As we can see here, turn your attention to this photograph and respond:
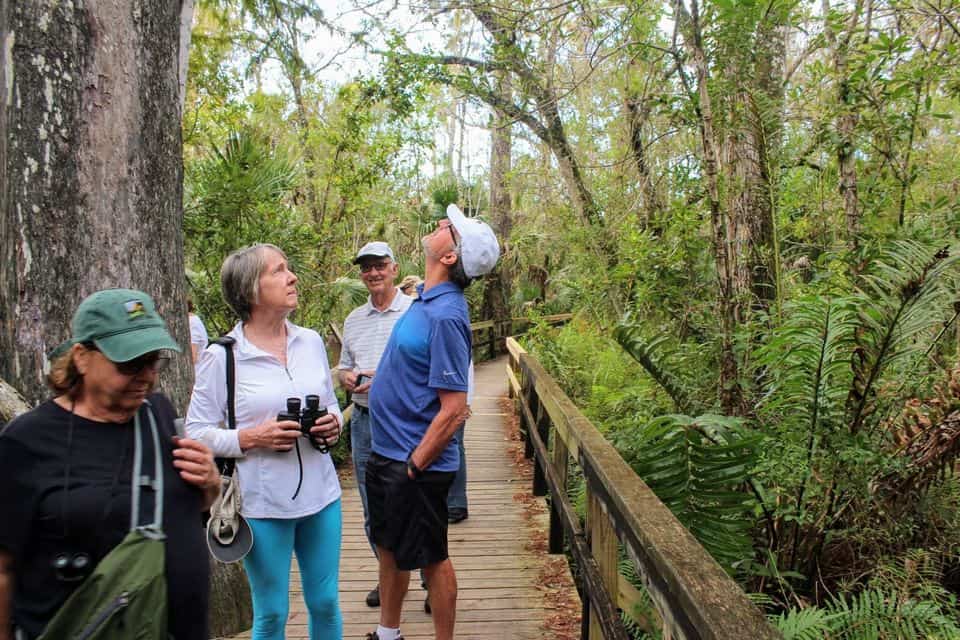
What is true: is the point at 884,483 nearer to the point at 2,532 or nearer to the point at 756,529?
the point at 756,529

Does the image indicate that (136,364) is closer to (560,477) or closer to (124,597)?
(124,597)

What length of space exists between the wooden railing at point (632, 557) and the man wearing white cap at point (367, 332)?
1120mm

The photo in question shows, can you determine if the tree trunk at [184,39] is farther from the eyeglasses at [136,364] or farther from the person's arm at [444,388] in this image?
the eyeglasses at [136,364]

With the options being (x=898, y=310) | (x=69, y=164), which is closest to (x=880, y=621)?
(x=898, y=310)

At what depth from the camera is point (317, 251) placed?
905cm

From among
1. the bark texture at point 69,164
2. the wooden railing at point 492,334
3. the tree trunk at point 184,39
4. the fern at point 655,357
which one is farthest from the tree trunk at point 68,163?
the wooden railing at point 492,334

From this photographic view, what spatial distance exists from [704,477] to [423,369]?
121 centimetres

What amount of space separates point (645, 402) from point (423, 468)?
241 cm

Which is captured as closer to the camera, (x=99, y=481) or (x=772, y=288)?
(x=99, y=481)

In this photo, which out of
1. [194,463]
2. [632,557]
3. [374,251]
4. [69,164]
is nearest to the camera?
[194,463]

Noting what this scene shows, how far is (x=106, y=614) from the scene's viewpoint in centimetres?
152

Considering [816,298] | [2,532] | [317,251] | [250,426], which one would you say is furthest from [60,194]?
[317,251]

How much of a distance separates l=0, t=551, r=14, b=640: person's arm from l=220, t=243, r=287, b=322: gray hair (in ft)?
4.23

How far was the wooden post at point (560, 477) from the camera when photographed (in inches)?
175
